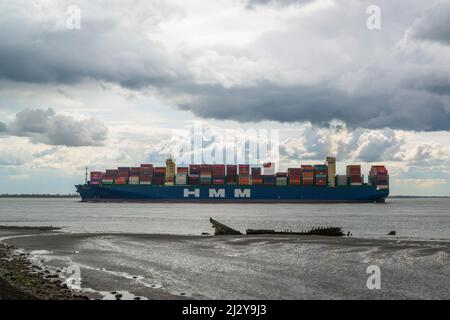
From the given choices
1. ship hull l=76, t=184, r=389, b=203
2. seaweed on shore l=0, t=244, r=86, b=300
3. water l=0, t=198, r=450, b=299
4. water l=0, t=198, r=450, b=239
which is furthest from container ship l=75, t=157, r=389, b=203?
seaweed on shore l=0, t=244, r=86, b=300

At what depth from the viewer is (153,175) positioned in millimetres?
161125

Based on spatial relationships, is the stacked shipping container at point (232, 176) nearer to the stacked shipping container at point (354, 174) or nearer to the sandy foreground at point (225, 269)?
the stacked shipping container at point (354, 174)

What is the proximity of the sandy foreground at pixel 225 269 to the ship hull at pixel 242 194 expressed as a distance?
384 ft

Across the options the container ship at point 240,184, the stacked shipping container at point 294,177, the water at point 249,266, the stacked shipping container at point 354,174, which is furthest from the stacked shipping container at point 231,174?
the water at point 249,266

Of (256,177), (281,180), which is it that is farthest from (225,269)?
(281,180)

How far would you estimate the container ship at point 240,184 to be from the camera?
155m

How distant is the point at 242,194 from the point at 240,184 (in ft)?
10.9

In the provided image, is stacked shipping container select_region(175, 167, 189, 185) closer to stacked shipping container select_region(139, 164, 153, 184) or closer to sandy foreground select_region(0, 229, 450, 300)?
stacked shipping container select_region(139, 164, 153, 184)

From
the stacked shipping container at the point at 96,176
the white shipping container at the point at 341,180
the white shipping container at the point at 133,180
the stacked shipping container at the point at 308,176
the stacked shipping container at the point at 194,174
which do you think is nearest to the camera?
the stacked shipping container at the point at 308,176

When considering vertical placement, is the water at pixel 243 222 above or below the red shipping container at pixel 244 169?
below

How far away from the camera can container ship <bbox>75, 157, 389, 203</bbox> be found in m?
155

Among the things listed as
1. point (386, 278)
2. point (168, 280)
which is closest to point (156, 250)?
point (168, 280)

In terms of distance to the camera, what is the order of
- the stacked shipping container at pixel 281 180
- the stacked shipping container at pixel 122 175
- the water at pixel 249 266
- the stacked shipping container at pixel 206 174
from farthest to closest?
1. the stacked shipping container at pixel 122 175
2. the stacked shipping container at pixel 206 174
3. the stacked shipping container at pixel 281 180
4. the water at pixel 249 266
